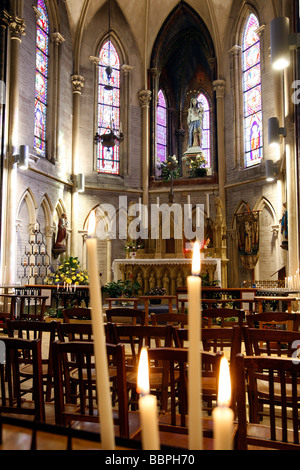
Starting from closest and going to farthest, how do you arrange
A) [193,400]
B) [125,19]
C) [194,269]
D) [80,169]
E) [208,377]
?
[193,400], [194,269], [208,377], [80,169], [125,19]

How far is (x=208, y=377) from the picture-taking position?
10.4 ft

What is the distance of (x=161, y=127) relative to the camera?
20.3 m

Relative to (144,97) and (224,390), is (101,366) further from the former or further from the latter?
(144,97)

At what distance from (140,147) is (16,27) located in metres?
7.41

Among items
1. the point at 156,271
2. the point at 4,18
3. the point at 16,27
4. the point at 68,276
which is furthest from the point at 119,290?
the point at 16,27

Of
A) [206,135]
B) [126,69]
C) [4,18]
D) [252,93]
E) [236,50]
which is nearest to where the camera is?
[4,18]

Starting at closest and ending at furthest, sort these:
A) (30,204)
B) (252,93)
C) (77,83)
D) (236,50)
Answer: (30,204) < (252,93) < (77,83) < (236,50)

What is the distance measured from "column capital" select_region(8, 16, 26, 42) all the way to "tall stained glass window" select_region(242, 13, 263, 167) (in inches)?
342

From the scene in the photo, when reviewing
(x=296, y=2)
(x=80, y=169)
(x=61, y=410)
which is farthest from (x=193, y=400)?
(x=80, y=169)

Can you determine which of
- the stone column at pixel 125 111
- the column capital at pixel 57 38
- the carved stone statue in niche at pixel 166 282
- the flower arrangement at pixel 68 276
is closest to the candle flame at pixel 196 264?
the flower arrangement at pixel 68 276

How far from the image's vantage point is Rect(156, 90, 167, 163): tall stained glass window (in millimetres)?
20047

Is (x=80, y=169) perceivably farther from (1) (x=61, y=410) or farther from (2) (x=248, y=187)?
(1) (x=61, y=410)

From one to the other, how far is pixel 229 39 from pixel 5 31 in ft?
31.5

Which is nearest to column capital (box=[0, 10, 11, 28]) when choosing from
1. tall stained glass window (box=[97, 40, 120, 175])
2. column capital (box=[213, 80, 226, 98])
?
tall stained glass window (box=[97, 40, 120, 175])
